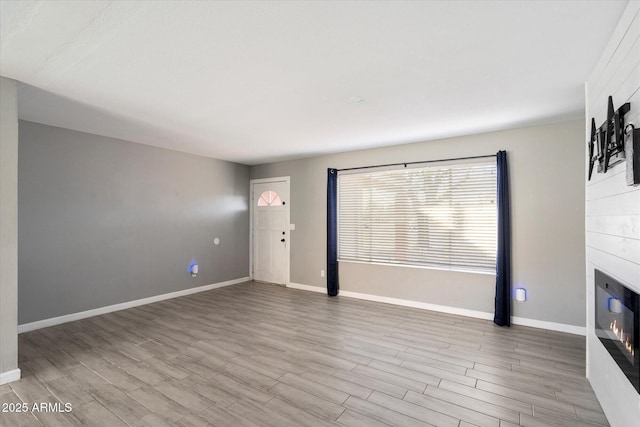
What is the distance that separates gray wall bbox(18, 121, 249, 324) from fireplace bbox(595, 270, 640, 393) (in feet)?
18.2

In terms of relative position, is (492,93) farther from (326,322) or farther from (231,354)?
(231,354)

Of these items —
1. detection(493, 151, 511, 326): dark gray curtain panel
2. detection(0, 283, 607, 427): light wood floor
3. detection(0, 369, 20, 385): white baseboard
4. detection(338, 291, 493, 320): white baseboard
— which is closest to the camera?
detection(0, 283, 607, 427): light wood floor

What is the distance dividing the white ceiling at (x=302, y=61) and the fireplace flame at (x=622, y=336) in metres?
1.84

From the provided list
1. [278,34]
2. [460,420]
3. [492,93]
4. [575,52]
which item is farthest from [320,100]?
[460,420]

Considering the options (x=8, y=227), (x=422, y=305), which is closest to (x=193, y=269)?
(x=8, y=227)

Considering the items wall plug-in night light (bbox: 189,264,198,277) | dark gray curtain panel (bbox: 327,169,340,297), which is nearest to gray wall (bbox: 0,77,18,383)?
wall plug-in night light (bbox: 189,264,198,277)

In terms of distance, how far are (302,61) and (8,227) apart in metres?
2.85

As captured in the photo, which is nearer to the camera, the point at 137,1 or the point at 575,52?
the point at 137,1

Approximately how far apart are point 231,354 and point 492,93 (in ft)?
12.0

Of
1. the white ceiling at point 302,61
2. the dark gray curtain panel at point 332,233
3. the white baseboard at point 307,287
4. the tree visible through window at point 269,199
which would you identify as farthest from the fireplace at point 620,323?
the tree visible through window at point 269,199

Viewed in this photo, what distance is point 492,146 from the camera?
4102mm

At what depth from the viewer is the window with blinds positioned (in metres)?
4.18

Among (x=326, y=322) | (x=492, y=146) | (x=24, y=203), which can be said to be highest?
(x=492, y=146)

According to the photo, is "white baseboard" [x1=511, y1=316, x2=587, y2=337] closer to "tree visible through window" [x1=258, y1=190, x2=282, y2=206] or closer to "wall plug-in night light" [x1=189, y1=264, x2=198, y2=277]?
"tree visible through window" [x1=258, y1=190, x2=282, y2=206]
